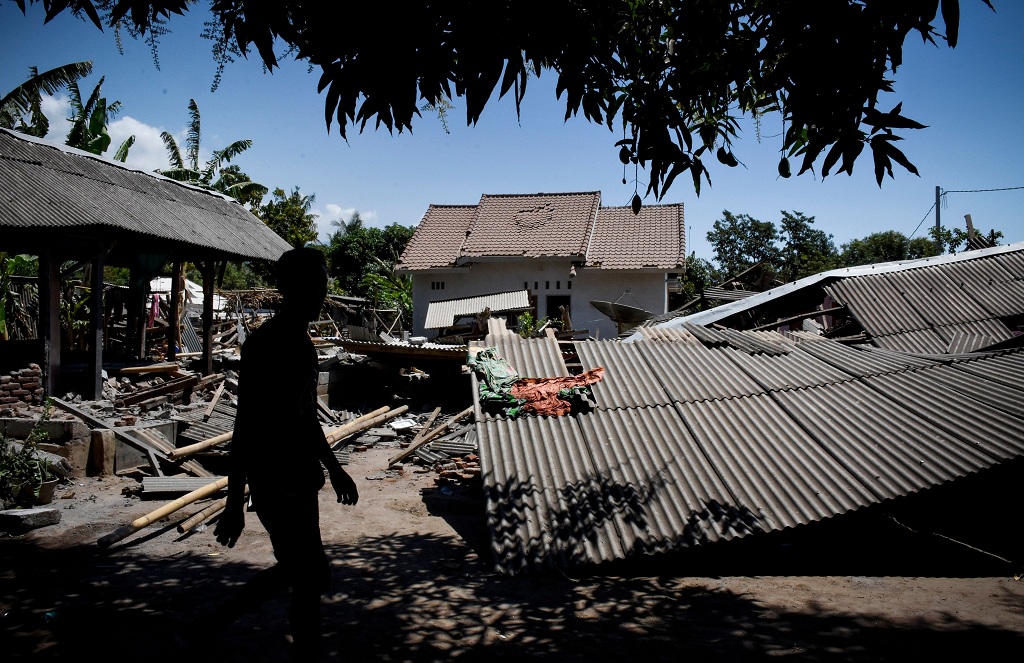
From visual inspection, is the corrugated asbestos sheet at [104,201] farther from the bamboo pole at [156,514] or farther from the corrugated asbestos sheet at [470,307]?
the bamboo pole at [156,514]

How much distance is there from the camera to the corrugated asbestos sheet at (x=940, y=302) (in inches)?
411

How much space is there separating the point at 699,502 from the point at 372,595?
2782mm

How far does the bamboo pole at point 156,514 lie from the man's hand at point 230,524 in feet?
10.7

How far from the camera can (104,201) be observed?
413 inches

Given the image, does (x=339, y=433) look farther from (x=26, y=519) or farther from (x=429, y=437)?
(x=26, y=519)

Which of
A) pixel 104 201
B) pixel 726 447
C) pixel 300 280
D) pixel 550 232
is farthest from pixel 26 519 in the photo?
pixel 550 232

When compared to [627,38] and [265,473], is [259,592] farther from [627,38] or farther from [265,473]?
[627,38]

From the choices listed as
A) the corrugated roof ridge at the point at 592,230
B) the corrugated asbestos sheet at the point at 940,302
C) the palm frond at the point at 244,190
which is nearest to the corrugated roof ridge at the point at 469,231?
the corrugated roof ridge at the point at 592,230

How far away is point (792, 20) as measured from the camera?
3031 mm

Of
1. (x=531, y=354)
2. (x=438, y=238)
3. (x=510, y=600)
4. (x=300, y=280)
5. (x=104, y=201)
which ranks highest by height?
(x=438, y=238)

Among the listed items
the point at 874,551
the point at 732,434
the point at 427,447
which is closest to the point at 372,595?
the point at 732,434

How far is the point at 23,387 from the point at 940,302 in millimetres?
15293

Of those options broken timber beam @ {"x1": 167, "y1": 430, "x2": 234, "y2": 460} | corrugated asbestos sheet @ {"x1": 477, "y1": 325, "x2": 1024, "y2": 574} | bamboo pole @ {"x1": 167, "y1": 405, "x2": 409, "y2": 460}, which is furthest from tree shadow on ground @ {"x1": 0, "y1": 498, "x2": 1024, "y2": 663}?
broken timber beam @ {"x1": 167, "y1": 430, "x2": 234, "y2": 460}

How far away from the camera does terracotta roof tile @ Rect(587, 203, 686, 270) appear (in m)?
24.2
